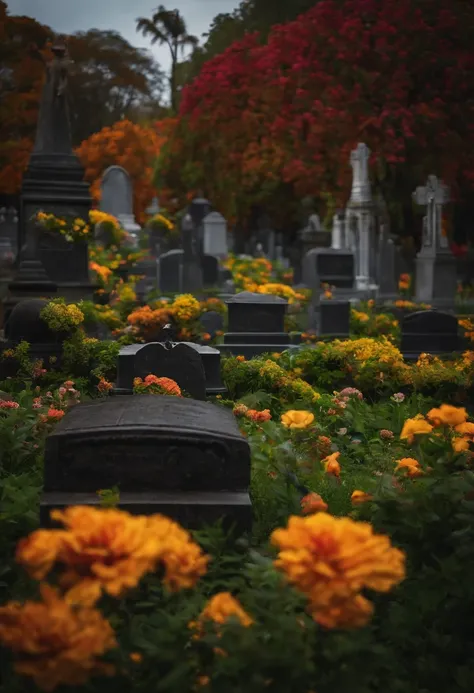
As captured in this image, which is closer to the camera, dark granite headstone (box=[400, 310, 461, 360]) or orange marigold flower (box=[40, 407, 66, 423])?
orange marigold flower (box=[40, 407, 66, 423])

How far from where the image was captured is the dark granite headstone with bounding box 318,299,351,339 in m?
14.4

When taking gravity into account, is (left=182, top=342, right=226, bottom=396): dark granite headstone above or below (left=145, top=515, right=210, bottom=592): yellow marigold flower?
below

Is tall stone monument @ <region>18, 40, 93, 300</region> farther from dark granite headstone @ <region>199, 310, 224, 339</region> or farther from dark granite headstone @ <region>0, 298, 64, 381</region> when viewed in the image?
dark granite headstone @ <region>0, 298, 64, 381</region>

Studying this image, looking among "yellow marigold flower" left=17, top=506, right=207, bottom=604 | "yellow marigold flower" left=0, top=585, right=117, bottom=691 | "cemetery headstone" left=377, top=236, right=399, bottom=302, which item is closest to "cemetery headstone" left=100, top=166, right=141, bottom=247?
"cemetery headstone" left=377, top=236, right=399, bottom=302

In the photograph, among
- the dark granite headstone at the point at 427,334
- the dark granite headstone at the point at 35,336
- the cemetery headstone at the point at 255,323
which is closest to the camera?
the dark granite headstone at the point at 35,336

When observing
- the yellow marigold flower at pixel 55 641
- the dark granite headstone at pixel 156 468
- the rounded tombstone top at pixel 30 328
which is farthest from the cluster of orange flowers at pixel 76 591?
the rounded tombstone top at pixel 30 328

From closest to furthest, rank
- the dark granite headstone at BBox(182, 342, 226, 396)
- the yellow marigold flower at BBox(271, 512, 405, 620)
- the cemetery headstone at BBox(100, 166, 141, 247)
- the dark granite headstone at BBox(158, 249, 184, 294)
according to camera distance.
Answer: the yellow marigold flower at BBox(271, 512, 405, 620) → the dark granite headstone at BBox(182, 342, 226, 396) → the dark granite headstone at BBox(158, 249, 184, 294) → the cemetery headstone at BBox(100, 166, 141, 247)

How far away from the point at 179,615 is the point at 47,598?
2.56ft

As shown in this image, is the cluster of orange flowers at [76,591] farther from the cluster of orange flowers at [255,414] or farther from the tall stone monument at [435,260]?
the tall stone monument at [435,260]

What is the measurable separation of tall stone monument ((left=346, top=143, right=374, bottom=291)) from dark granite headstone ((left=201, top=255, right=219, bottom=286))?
3037 millimetres

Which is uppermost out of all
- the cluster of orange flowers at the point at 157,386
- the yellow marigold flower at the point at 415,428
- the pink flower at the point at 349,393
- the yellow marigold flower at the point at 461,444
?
the yellow marigold flower at the point at 415,428

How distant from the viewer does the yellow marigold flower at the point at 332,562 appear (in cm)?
287

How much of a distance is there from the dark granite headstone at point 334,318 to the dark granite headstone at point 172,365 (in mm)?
6493

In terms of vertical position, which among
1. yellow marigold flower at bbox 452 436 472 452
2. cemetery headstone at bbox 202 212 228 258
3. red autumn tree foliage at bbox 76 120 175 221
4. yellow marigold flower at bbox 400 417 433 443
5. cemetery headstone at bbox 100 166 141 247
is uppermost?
red autumn tree foliage at bbox 76 120 175 221
